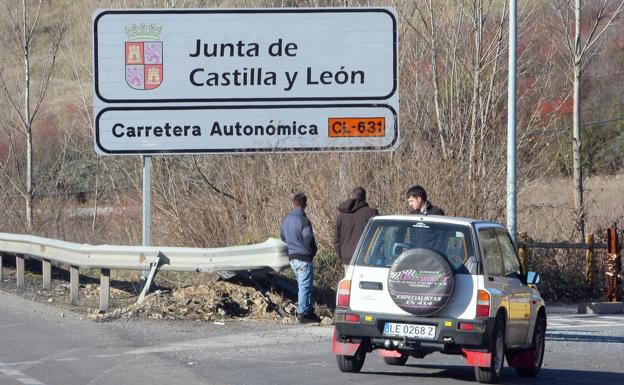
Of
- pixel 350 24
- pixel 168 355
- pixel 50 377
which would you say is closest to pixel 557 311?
pixel 350 24

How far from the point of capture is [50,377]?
986 cm

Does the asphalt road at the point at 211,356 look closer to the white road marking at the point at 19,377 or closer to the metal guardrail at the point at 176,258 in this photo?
the white road marking at the point at 19,377

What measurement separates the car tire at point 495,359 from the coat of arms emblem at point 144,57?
33.9 ft

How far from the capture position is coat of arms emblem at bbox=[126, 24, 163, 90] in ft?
61.9

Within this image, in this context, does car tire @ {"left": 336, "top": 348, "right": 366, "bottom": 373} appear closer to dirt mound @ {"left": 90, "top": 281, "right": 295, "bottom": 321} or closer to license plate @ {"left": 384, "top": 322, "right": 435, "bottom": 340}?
license plate @ {"left": 384, "top": 322, "right": 435, "bottom": 340}

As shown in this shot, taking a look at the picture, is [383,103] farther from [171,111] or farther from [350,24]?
[171,111]

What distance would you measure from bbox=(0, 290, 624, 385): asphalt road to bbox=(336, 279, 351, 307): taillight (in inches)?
28.1

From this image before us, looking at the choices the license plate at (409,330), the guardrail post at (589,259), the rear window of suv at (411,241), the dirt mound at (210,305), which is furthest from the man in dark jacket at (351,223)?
the guardrail post at (589,259)

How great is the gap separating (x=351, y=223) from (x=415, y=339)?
423cm

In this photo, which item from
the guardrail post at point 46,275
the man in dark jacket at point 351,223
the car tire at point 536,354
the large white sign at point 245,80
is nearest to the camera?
the car tire at point 536,354

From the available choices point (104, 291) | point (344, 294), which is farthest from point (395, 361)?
point (104, 291)

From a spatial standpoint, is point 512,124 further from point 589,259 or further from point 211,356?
point 211,356

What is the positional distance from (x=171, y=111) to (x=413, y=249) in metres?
9.81

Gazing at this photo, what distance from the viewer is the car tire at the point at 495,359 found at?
393 inches
